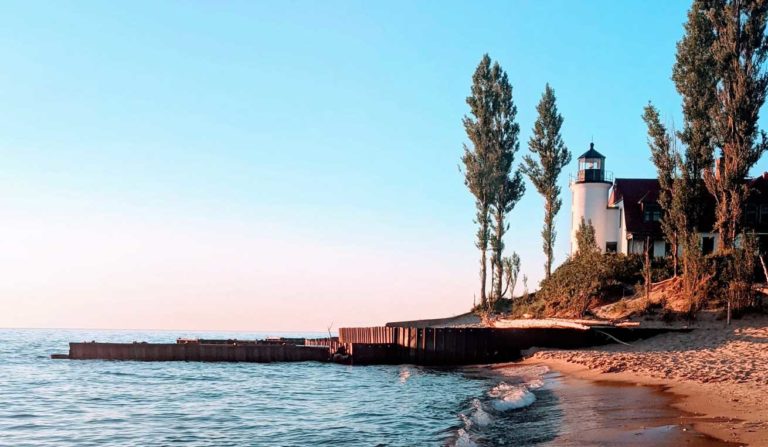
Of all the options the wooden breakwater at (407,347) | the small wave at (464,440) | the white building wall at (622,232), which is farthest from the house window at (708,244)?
the small wave at (464,440)

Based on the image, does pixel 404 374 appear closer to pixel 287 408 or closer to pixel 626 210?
pixel 287 408

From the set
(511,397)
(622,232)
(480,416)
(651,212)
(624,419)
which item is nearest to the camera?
(624,419)

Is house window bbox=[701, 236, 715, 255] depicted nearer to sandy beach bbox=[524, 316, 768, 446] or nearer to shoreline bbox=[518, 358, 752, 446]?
sandy beach bbox=[524, 316, 768, 446]

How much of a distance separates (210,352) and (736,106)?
38.7 m

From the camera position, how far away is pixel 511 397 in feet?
66.6

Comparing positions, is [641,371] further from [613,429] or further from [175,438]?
[175,438]

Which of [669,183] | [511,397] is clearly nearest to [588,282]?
[669,183]

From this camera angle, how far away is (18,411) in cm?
2242

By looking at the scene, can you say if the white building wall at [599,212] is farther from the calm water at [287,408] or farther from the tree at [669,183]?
the calm water at [287,408]

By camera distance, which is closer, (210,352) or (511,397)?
(511,397)

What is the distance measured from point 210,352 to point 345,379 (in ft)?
47.9

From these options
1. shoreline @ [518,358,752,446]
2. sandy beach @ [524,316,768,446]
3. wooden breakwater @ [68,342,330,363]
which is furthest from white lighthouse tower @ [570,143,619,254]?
shoreline @ [518,358,752,446]

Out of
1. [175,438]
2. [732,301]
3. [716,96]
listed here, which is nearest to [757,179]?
[716,96]

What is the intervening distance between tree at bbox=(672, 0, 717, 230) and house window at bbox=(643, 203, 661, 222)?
6485 mm
